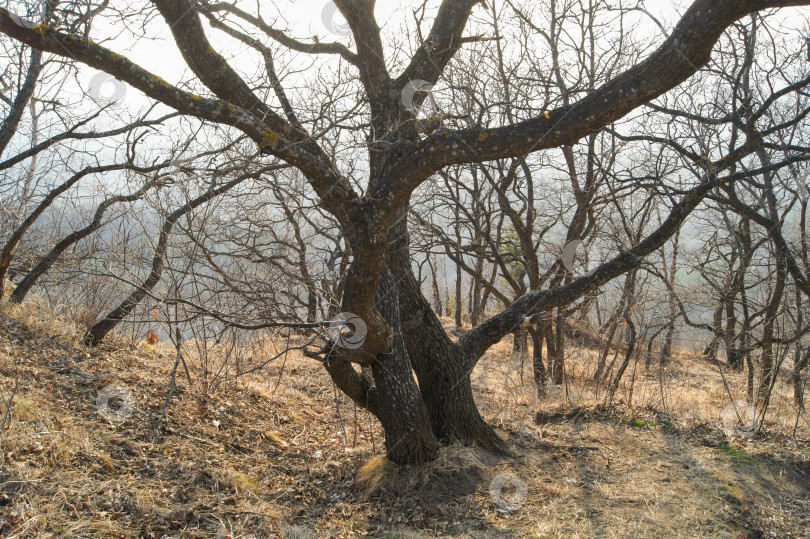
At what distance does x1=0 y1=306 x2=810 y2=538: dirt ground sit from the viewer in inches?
131

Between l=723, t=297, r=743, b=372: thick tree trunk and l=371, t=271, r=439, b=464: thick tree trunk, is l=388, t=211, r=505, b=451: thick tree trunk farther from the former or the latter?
l=723, t=297, r=743, b=372: thick tree trunk

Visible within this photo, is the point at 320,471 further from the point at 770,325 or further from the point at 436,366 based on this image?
the point at 770,325

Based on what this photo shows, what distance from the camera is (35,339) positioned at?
555 cm

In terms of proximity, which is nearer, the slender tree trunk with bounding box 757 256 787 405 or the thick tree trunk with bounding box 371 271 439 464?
the thick tree trunk with bounding box 371 271 439 464

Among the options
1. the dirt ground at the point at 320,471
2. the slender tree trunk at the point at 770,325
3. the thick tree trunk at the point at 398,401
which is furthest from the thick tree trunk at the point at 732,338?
the thick tree trunk at the point at 398,401

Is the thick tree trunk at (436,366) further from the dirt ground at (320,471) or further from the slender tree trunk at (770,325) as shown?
the slender tree trunk at (770,325)

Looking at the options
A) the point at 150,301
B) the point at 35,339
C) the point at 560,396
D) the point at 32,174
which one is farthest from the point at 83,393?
the point at 560,396

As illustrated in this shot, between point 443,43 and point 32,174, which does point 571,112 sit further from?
point 32,174

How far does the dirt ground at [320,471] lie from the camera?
3332mm

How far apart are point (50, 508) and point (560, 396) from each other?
5.58m

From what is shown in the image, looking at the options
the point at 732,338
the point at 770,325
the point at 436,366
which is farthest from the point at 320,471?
the point at 732,338

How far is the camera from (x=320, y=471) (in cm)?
459

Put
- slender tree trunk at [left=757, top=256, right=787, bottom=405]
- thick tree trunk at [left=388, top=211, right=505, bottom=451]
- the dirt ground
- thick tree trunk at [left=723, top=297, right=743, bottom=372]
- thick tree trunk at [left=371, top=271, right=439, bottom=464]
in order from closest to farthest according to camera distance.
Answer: the dirt ground < thick tree trunk at [left=371, top=271, right=439, bottom=464] < thick tree trunk at [left=388, top=211, right=505, bottom=451] < slender tree trunk at [left=757, top=256, right=787, bottom=405] < thick tree trunk at [left=723, top=297, right=743, bottom=372]

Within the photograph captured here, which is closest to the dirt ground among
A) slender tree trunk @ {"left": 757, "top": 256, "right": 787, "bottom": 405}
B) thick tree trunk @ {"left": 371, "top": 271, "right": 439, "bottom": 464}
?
thick tree trunk @ {"left": 371, "top": 271, "right": 439, "bottom": 464}
